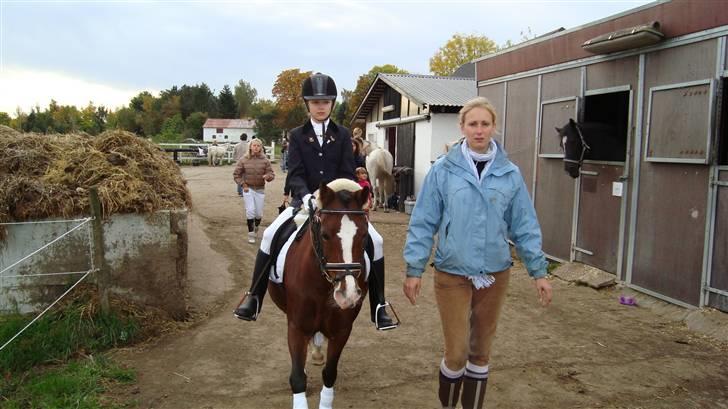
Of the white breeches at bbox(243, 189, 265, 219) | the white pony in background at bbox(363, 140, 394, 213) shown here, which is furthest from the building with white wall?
the white breeches at bbox(243, 189, 265, 219)

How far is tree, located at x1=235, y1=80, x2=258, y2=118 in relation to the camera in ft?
304

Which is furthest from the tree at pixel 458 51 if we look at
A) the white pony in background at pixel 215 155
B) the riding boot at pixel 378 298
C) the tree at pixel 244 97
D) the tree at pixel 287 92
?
the riding boot at pixel 378 298

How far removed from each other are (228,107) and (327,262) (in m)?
85.2

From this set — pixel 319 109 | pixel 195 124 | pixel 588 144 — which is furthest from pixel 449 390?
pixel 195 124

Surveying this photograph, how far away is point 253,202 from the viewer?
1020 cm

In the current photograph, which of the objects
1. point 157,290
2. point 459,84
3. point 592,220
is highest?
point 459,84

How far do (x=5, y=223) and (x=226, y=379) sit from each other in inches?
102

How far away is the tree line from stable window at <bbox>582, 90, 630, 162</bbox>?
109ft

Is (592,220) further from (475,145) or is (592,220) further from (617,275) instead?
(475,145)

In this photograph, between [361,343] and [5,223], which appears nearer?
[5,223]

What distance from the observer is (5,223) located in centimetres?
506

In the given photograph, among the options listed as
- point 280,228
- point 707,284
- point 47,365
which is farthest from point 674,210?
point 47,365

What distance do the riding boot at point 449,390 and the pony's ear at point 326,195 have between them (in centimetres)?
130

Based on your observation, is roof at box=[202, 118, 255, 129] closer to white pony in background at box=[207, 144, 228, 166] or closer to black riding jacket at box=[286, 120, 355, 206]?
white pony in background at box=[207, 144, 228, 166]
